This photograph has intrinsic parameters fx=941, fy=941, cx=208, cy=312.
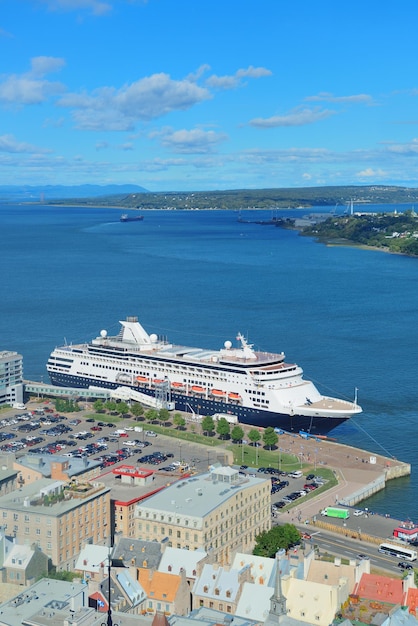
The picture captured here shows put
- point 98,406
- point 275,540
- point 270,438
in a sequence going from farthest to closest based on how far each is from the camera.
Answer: point 98,406
point 270,438
point 275,540

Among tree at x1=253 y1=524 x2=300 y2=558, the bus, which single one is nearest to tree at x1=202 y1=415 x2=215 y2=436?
tree at x1=253 y1=524 x2=300 y2=558

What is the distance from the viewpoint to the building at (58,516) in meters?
25.5

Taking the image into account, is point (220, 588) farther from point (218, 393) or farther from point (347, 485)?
point (218, 393)

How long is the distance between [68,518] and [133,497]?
9.81 feet

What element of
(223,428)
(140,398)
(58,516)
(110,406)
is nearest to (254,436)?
(223,428)

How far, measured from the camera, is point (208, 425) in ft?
137

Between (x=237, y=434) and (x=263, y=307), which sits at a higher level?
(x=263, y=307)

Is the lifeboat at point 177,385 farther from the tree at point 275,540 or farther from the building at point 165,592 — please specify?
the building at point 165,592

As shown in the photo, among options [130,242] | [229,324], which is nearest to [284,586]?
[229,324]

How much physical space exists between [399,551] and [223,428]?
45.4 ft

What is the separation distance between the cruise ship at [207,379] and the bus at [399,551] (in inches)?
547

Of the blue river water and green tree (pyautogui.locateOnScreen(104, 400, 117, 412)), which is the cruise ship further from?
green tree (pyautogui.locateOnScreen(104, 400, 117, 412))

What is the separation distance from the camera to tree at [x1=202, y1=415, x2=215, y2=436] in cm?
4170

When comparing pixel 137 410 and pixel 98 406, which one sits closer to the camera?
pixel 137 410
